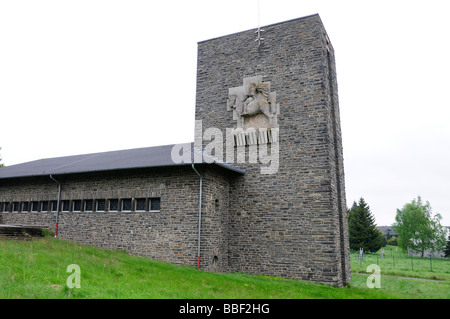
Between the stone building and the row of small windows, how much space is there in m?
0.05

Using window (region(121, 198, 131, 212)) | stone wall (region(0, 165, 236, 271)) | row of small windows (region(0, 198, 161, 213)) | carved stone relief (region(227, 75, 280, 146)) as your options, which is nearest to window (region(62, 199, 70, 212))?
row of small windows (region(0, 198, 161, 213))

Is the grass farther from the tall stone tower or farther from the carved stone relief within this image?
the carved stone relief

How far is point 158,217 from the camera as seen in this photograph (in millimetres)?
13281

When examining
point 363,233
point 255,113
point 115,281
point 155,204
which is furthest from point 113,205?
point 363,233

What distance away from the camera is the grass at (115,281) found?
277 inches

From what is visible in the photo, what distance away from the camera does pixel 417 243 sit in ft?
168

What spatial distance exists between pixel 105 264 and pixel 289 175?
753 centimetres

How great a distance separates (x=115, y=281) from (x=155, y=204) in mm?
5511

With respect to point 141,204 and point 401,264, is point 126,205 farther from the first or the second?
point 401,264

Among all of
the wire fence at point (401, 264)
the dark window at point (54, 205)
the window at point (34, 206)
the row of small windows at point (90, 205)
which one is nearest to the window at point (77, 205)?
the row of small windows at point (90, 205)

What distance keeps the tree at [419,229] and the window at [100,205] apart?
5008cm

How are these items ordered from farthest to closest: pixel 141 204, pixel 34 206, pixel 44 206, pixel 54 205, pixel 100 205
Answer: pixel 34 206 → pixel 44 206 → pixel 54 205 → pixel 100 205 → pixel 141 204
